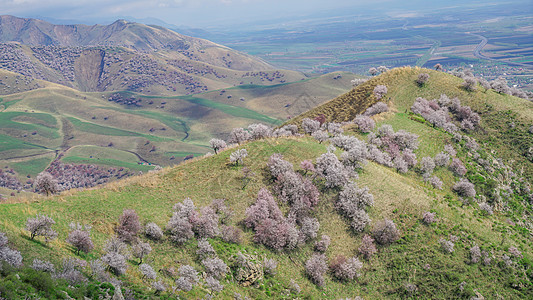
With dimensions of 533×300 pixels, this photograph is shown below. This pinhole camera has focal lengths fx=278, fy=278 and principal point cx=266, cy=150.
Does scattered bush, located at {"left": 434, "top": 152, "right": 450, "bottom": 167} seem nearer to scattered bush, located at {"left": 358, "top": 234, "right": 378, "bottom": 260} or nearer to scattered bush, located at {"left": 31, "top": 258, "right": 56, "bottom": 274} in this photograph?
scattered bush, located at {"left": 358, "top": 234, "right": 378, "bottom": 260}

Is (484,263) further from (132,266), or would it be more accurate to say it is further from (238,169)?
(132,266)

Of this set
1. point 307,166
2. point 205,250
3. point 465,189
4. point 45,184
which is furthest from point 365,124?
point 45,184

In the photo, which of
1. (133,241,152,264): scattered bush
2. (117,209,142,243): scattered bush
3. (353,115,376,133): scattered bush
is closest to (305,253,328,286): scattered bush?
(133,241,152,264): scattered bush

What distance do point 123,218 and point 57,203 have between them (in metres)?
7.47

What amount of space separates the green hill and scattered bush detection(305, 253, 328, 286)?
26.2 inches

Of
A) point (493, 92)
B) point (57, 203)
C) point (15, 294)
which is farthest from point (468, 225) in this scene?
point (493, 92)

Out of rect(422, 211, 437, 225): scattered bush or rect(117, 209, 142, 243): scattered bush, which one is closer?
rect(117, 209, 142, 243): scattered bush

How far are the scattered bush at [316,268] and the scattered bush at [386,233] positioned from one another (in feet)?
28.9

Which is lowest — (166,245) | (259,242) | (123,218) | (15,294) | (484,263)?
(484,263)

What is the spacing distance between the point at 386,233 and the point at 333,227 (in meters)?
6.85

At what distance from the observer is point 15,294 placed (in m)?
15.4

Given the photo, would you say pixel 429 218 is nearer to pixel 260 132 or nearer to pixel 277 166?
pixel 277 166

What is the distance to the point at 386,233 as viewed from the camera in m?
36.4

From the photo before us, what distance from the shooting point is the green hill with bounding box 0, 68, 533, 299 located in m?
26.9
